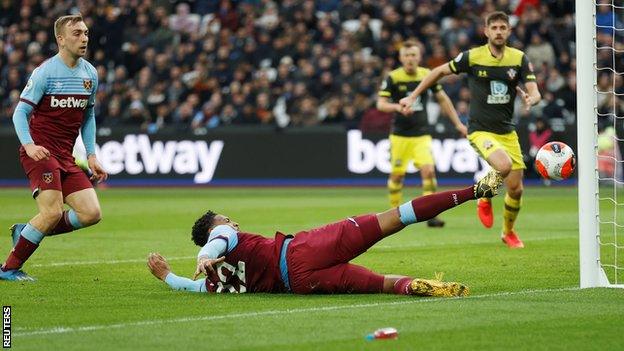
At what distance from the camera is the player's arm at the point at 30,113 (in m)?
10.3

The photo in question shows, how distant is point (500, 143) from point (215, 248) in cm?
578

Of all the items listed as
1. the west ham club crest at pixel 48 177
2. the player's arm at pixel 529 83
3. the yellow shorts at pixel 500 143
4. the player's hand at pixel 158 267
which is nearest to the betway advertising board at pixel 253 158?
the yellow shorts at pixel 500 143

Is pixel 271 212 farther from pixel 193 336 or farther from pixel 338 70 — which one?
pixel 193 336

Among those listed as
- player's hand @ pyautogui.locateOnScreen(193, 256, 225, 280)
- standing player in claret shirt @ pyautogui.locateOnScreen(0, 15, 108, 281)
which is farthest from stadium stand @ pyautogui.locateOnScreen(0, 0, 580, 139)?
player's hand @ pyautogui.locateOnScreen(193, 256, 225, 280)

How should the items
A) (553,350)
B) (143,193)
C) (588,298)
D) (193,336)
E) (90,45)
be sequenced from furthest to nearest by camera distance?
(90,45)
(143,193)
(588,298)
(193,336)
(553,350)

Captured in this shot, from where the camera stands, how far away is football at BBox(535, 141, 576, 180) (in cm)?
1010

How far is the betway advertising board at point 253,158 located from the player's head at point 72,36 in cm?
1560

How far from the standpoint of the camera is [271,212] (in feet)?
65.2

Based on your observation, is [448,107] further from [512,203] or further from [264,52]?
[264,52]

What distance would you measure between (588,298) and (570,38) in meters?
19.3

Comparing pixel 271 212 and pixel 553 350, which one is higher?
pixel 553 350

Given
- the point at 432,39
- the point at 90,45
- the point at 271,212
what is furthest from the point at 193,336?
the point at 90,45

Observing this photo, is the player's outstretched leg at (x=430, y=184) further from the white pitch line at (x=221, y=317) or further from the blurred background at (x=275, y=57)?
the blurred background at (x=275, y=57)

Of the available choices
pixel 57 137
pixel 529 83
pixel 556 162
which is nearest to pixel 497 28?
pixel 529 83
